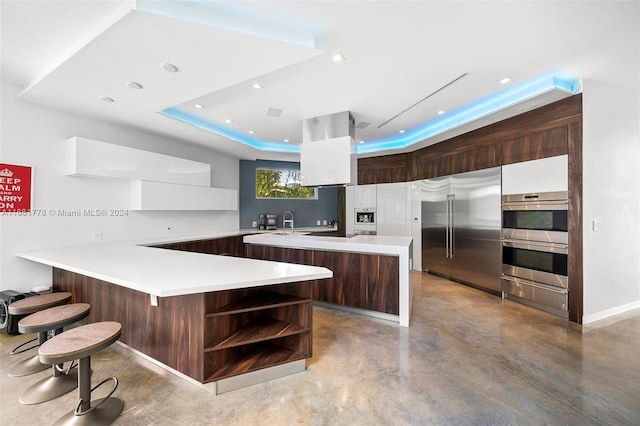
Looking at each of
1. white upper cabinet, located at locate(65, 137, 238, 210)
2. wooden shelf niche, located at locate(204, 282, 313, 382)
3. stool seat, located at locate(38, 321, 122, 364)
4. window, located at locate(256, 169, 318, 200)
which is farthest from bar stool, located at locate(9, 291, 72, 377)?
window, located at locate(256, 169, 318, 200)

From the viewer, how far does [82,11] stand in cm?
177

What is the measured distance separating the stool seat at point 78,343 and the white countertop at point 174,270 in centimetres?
30

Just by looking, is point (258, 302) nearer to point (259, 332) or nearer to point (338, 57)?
point (259, 332)

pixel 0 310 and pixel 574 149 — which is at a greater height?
pixel 574 149

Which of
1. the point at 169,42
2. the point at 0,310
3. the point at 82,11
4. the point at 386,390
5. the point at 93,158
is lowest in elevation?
the point at 386,390

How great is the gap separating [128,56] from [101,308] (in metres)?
2.22

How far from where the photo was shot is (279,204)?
616cm

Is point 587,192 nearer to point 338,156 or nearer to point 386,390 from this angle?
point 338,156


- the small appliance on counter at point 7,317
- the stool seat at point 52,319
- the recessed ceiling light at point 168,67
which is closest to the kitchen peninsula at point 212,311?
the stool seat at point 52,319

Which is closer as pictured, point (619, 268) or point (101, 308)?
point (101, 308)

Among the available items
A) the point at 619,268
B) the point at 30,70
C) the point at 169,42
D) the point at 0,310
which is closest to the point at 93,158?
the point at 30,70

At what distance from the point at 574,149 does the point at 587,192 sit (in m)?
0.49

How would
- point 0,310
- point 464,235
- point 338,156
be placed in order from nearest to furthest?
1. point 0,310
2. point 338,156
3. point 464,235

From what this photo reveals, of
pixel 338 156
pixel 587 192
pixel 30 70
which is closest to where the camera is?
pixel 30 70
